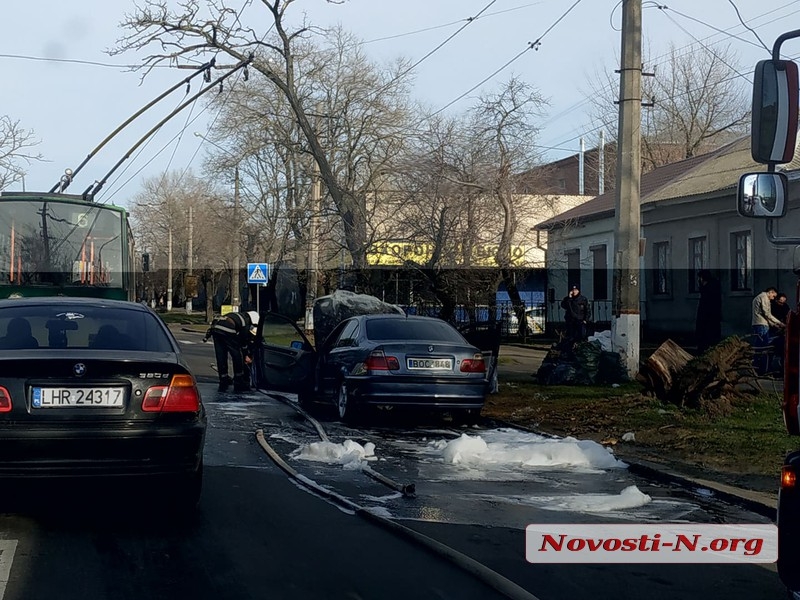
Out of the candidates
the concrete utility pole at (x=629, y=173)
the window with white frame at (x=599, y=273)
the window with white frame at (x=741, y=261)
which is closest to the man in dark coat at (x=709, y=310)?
the concrete utility pole at (x=629, y=173)

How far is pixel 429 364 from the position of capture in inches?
488

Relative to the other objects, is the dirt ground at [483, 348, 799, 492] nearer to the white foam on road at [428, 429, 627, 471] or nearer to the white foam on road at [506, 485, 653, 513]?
the white foam on road at [428, 429, 627, 471]

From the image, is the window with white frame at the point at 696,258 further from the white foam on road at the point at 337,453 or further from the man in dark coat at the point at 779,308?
the white foam on road at the point at 337,453

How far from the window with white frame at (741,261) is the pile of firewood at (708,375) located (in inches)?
521

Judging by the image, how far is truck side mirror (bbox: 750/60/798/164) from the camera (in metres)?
4.67

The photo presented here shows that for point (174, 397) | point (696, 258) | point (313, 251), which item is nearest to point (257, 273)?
point (313, 251)

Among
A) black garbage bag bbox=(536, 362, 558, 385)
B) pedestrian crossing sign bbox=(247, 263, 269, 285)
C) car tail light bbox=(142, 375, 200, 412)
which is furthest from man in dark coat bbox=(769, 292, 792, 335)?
pedestrian crossing sign bbox=(247, 263, 269, 285)

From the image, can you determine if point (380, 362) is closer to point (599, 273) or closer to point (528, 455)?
point (528, 455)

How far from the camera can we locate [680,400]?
44.2ft

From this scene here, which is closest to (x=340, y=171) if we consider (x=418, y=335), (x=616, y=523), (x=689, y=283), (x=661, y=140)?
(x=689, y=283)

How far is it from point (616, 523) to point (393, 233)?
825 inches

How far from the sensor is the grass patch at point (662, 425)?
32.7 feet

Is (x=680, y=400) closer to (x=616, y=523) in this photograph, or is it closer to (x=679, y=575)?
(x=616, y=523)

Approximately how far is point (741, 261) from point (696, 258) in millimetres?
2312
